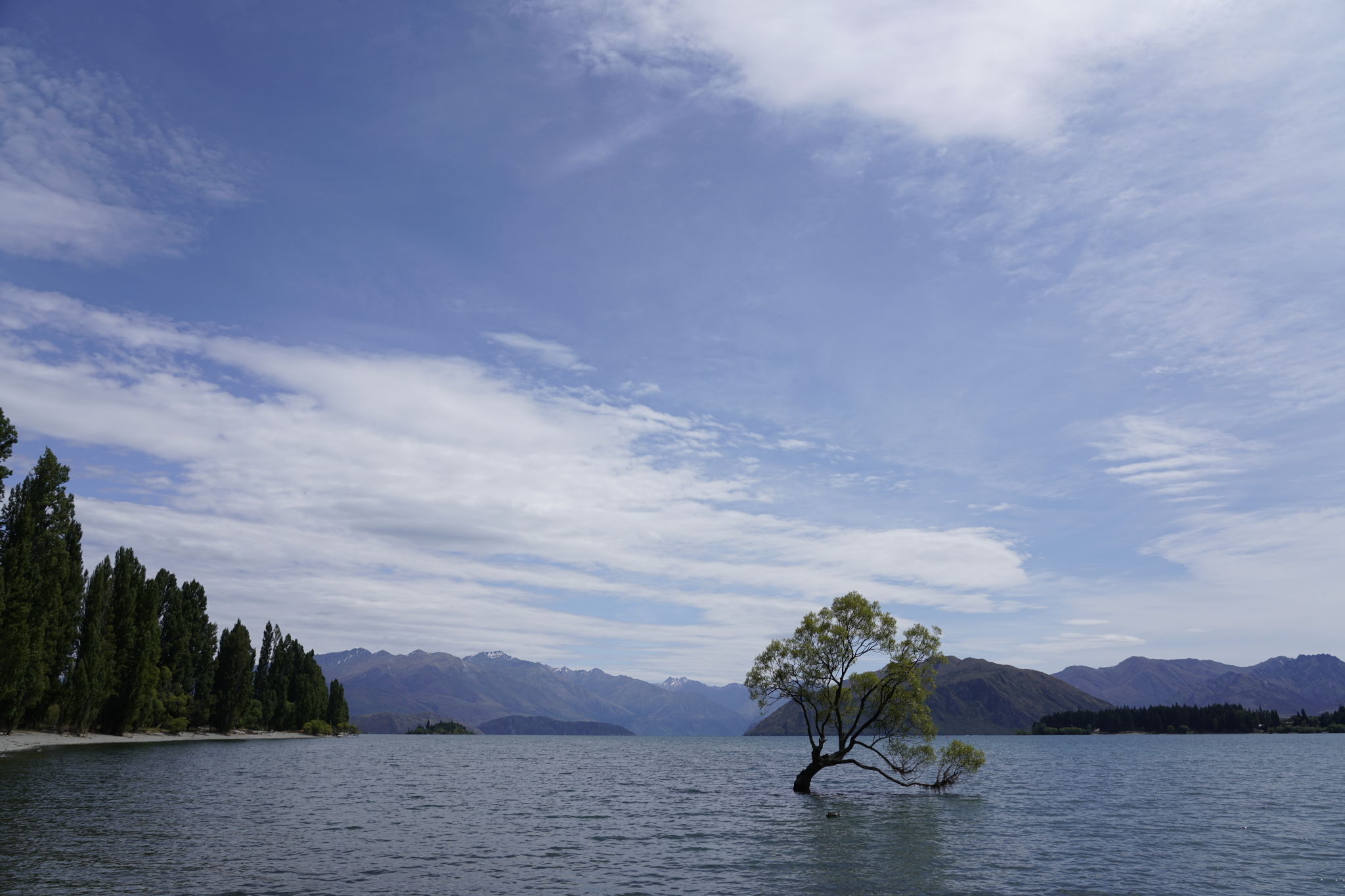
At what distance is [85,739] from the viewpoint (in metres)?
111

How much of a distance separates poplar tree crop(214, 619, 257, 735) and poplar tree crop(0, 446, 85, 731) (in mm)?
63198

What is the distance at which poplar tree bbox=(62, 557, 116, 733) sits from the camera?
10531 cm

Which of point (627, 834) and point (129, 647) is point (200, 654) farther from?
point (627, 834)

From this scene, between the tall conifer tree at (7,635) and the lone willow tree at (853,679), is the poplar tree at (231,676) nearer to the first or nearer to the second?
the tall conifer tree at (7,635)

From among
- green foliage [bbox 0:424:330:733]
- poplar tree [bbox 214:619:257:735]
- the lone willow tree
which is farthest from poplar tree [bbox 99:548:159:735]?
the lone willow tree

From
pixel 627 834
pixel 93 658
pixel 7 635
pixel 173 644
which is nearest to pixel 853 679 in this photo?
pixel 627 834

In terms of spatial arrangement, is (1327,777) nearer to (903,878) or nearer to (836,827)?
(836,827)

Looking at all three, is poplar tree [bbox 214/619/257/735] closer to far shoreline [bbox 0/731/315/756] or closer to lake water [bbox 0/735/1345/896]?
far shoreline [bbox 0/731/315/756]

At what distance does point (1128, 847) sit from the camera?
45500 millimetres

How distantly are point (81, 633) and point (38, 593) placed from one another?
22125mm

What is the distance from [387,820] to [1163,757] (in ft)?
555

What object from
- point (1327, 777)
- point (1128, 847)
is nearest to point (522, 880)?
point (1128, 847)

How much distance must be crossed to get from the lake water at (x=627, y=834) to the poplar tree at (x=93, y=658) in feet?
53.4

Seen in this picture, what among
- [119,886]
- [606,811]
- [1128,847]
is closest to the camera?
[119,886]
